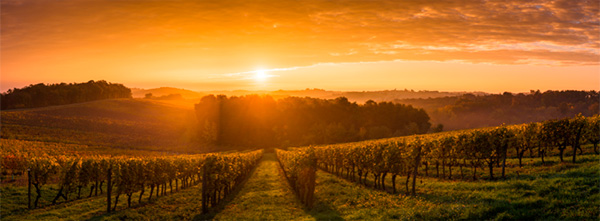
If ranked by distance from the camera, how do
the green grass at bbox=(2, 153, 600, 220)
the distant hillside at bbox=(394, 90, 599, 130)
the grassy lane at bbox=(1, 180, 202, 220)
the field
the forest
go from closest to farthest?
the green grass at bbox=(2, 153, 600, 220)
the field
the grassy lane at bbox=(1, 180, 202, 220)
the forest
the distant hillside at bbox=(394, 90, 599, 130)

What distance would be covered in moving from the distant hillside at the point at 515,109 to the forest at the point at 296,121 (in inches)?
2453

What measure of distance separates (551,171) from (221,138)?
9254 cm

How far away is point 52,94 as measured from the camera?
449 ft

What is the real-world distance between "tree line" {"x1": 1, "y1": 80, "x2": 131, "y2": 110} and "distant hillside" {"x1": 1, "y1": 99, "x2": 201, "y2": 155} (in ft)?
74.2

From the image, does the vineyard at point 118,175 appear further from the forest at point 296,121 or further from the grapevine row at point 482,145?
the forest at point 296,121

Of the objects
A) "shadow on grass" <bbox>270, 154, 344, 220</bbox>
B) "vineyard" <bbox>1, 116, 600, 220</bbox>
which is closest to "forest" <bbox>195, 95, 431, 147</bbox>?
"vineyard" <bbox>1, 116, 600, 220</bbox>

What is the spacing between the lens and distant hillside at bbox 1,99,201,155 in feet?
263

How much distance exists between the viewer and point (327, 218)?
55.5ft

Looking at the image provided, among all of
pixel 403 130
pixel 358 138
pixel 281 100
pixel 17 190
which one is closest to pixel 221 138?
pixel 281 100

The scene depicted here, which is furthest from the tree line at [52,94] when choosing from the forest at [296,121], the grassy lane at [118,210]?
the grassy lane at [118,210]

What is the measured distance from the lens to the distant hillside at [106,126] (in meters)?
80.1

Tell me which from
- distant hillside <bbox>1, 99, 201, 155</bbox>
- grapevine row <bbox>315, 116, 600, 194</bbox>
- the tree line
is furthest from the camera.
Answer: the tree line

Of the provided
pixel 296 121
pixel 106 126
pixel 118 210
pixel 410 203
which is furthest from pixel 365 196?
pixel 106 126

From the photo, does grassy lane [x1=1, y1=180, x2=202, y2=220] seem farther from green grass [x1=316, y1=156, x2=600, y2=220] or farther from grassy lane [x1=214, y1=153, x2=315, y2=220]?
green grass [x1=316, y1=156, x2=600, y2=220]
